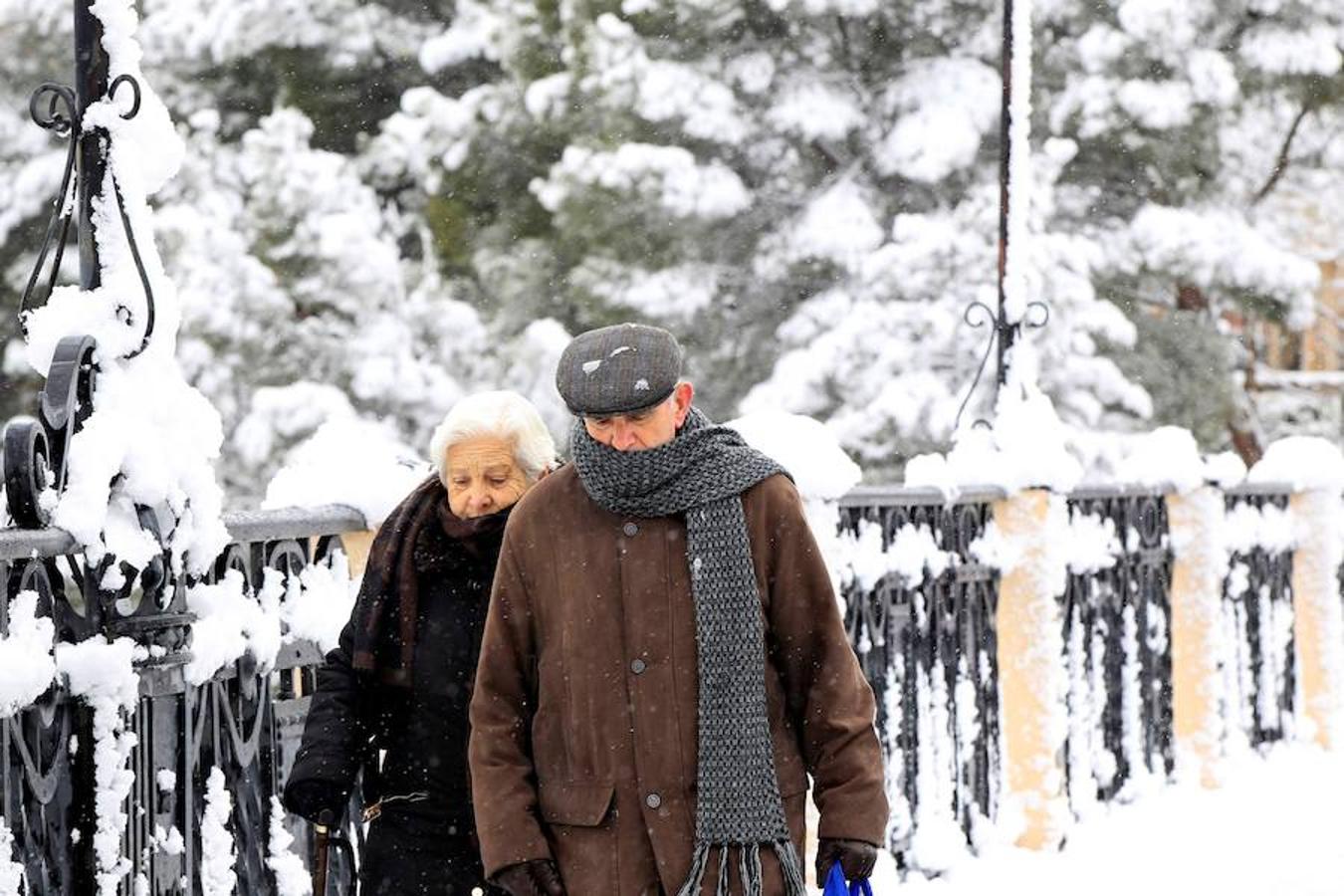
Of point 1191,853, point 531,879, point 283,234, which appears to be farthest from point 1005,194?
point 283,234

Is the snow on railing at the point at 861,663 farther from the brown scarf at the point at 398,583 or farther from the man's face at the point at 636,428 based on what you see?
the man's face at the point at 636,428

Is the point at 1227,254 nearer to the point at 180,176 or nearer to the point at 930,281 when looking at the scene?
the point at 930,281

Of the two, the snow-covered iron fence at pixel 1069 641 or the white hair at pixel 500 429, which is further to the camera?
the snow-covered iron fence at pixel 1069 641

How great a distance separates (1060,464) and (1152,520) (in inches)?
63.8

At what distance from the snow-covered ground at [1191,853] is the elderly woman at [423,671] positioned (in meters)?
3.04

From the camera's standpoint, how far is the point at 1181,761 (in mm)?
9617

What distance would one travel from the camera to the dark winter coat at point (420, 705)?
3.96 metres

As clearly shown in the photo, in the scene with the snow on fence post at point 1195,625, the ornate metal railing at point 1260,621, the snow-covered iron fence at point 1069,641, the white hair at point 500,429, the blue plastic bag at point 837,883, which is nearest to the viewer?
the blue plastic bag at point 837,883

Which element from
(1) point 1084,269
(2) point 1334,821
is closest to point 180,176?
(1) point 1084,269

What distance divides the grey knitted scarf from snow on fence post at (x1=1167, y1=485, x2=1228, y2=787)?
641 centimetres

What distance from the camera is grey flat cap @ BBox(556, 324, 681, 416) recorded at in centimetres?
347

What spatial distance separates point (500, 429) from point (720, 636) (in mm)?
791

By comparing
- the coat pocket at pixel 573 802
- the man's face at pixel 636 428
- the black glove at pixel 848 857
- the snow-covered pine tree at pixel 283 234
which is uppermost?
the snow-covered pine tree at pixel 283 234

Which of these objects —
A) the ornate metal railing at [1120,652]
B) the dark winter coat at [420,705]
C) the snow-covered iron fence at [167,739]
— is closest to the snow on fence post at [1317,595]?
the ornate metal railing at [1120,652]
